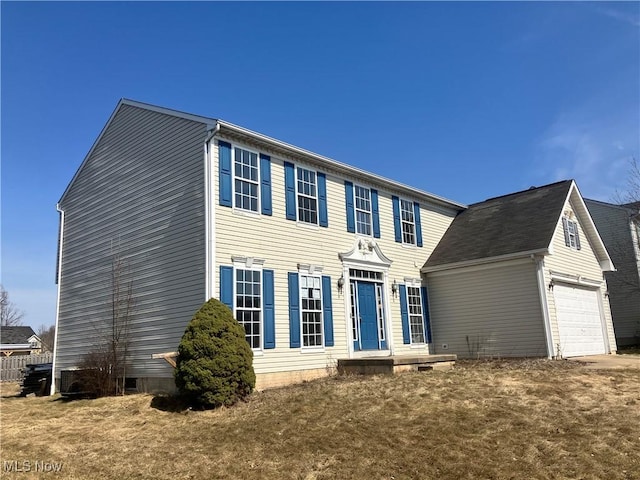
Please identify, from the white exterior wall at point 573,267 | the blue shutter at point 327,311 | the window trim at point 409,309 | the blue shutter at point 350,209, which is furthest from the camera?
the window trim at point 409,309

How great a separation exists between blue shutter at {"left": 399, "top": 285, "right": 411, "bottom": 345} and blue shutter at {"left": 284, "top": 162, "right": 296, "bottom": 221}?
5284 mm

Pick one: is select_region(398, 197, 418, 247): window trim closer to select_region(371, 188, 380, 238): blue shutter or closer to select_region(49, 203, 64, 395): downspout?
select_region(371, 188, 380, 238): blue shutter

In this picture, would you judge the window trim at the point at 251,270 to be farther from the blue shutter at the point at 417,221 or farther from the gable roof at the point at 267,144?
the blue shutter at the point at 417,221

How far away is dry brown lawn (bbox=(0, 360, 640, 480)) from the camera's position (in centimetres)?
673

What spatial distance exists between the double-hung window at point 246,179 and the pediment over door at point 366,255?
11.4 feet

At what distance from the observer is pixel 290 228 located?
46.4 feet

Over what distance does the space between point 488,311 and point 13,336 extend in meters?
39.9

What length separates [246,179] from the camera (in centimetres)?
1326

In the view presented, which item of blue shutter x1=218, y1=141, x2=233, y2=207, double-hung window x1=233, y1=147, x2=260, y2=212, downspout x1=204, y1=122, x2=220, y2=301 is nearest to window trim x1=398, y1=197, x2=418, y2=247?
double-hung window x1=233, y1=147, x2=260, y2=212

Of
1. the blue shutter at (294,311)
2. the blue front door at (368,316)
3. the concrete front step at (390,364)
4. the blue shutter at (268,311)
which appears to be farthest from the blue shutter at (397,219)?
the blue shutter at (268,311)

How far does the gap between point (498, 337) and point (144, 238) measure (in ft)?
37.5

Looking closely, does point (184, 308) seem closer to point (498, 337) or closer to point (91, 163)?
point (91, 163)

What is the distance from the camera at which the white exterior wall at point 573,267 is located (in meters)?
16.2

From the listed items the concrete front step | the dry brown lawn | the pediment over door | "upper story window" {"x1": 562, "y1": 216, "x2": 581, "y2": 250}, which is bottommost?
the dry brown lawn
